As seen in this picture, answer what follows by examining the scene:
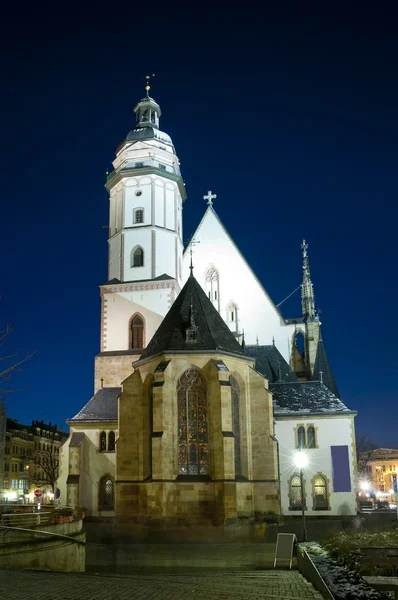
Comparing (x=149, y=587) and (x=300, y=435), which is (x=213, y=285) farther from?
(x=149, y=587)


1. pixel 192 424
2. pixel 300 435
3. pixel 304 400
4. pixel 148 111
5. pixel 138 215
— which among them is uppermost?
pixel 148 111

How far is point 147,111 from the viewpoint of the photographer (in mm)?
57000

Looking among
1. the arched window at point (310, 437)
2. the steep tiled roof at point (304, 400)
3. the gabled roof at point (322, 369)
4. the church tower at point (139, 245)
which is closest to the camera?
the arched window at point (310, 437)

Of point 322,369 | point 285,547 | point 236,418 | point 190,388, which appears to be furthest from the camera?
point 322,369

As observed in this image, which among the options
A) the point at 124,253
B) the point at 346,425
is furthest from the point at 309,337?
the point at 124,253

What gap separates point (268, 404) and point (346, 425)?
7.82 metres

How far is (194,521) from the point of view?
108 ft

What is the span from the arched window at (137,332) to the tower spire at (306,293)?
14271 mm

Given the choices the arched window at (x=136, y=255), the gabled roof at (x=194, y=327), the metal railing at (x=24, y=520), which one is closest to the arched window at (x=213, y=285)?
the arched window at (x=136, y=255)

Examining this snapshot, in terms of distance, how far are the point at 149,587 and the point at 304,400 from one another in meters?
31.1

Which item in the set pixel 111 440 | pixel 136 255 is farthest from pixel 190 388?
pixel 136 255

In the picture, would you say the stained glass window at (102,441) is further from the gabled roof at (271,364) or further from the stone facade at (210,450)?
the gabled roof at (271,364)

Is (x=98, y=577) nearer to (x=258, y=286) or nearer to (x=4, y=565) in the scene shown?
(x=4, y=565)

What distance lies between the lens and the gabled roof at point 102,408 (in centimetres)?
4422
